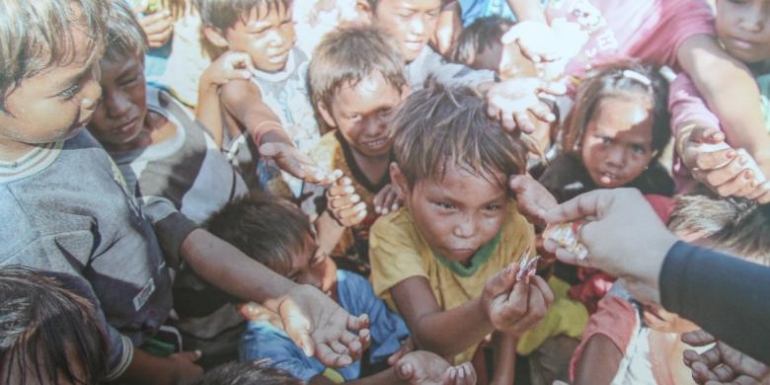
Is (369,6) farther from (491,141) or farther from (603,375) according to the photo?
Answer: (603,375)

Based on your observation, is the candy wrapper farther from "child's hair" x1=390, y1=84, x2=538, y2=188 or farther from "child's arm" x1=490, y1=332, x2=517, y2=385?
"child's arm" x1=490, y1=332, x2=517, y2=385

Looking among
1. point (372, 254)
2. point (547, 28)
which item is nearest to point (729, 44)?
point (547, 28)

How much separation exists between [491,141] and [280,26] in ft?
2.00

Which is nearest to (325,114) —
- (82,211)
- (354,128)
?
(354,128)

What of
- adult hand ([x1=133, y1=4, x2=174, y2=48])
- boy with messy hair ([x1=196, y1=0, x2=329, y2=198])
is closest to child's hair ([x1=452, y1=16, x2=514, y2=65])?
boy with messy hair ([x1=196, y1=0, x2=329, y2=198])

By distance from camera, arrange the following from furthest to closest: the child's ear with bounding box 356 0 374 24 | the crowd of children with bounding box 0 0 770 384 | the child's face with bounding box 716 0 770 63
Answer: the child's ear with bounding box 356 0 374 24 → the crowd of children with bounding box 0 0 770 384 → the child's face with bounding box 716 0 770 63

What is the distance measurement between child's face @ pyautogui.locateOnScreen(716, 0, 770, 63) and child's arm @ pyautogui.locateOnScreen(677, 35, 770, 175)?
23 millimetres

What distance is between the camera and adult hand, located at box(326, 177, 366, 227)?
Result: 83.7 inches

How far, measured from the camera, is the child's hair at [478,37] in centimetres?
198

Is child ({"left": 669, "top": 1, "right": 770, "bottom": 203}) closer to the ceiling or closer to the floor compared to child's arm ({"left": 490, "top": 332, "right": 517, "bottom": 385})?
closer to the ceiling

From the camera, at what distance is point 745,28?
1834 mm

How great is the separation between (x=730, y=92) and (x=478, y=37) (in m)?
0.59

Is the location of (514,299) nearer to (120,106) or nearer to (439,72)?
(439,72)

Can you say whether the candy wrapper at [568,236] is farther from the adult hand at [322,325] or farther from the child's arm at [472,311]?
the adult hand at [322,325]
